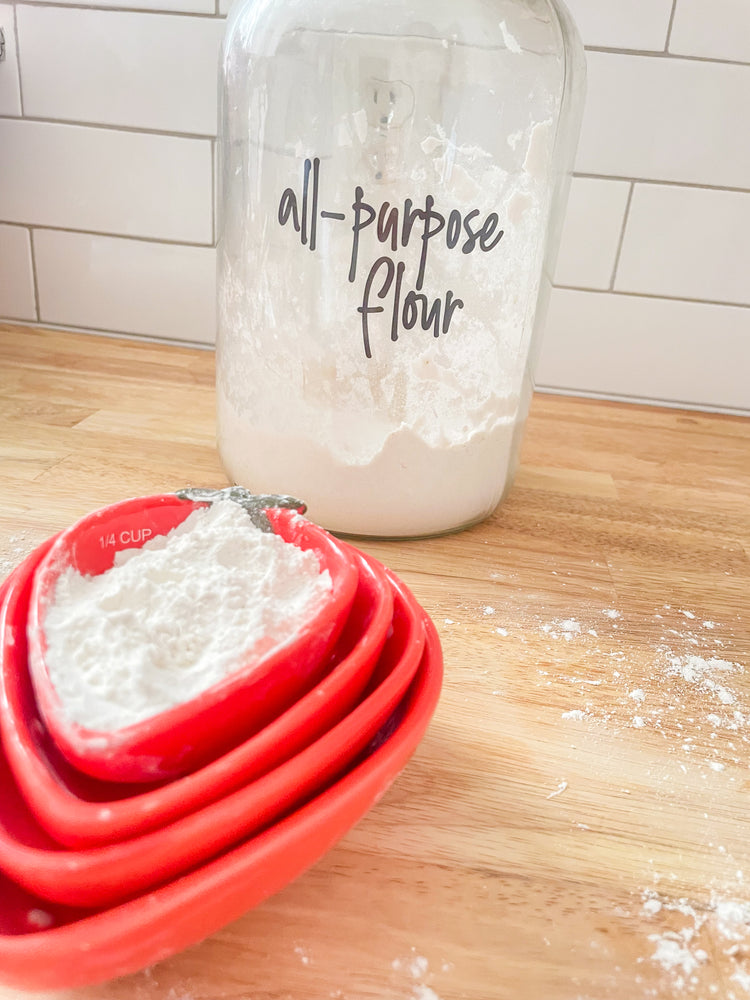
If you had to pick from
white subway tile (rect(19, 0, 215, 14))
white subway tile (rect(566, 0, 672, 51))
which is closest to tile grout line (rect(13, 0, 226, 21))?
white subway tile (rect(19, 0, 215, 14))

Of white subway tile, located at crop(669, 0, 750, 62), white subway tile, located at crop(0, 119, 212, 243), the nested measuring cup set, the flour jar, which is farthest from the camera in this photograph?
white subway tile, located at crop(0, 119, 212, 243)

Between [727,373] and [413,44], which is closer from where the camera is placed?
[413,44]

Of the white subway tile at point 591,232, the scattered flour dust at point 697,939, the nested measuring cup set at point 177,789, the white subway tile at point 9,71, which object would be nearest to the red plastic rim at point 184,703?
the nested measuring cup set at point 177,789

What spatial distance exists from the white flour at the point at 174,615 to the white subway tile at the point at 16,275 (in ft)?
1.96

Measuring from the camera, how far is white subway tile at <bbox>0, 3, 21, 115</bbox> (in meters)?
0.71

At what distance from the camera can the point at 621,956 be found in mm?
247

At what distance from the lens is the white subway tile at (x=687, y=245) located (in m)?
0.68

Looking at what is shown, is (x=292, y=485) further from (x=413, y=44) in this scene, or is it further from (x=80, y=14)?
(x=80, y=14)

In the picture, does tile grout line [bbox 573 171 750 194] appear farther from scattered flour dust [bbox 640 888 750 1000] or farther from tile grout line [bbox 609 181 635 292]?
scattered flour dust [bbox 640 888 750 1000]

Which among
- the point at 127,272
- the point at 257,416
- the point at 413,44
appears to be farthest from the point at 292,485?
the point at 127,272

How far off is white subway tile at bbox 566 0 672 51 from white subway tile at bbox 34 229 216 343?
1.25 feet

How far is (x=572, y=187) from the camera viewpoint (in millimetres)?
691

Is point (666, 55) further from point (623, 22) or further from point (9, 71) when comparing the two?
point (9, 71)

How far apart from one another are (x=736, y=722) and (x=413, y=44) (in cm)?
35
